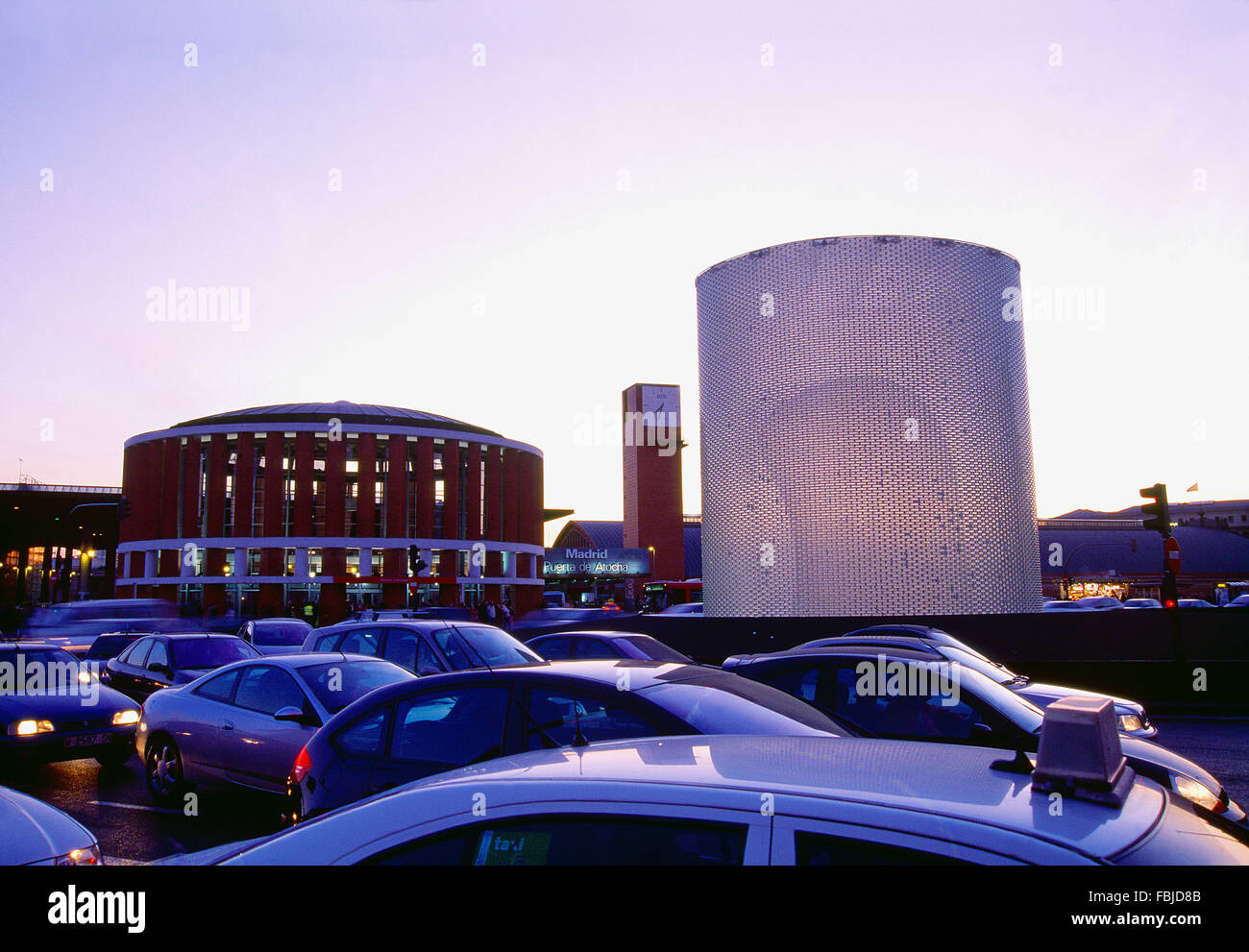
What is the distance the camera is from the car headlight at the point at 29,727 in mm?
9375

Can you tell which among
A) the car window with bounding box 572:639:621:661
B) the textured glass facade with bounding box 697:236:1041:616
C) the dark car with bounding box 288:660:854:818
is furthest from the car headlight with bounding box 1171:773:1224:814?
the textured glass facade with bounding box 697:236:1041:616

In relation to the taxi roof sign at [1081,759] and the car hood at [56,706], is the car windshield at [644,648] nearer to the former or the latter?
the car hood at [56,706]

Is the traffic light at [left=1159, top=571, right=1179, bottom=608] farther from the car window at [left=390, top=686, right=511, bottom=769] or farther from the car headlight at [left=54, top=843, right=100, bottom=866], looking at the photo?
the car headlight at [left=54, top=843, right=100, bottom=866]

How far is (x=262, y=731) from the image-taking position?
787cm

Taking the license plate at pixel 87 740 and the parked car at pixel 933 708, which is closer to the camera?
the parked car at pixel 933 708

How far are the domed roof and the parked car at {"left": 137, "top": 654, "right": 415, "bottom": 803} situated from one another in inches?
2318

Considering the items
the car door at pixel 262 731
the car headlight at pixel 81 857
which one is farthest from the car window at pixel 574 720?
the car door at pixel 262 731

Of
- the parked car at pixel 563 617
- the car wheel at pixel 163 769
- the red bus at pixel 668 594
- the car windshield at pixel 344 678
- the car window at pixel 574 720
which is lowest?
the red bus at pixel 668 594

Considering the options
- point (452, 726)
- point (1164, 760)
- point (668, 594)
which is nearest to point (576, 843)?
point (452, 726)

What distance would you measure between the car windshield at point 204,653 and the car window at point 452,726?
29.5ft

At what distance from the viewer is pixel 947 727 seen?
6.73 meters

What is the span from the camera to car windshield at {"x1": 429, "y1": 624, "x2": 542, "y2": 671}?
10.1m
